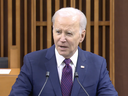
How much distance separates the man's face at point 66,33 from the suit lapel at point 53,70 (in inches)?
4.2

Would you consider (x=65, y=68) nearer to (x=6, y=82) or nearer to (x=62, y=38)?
(x=62, y=38)

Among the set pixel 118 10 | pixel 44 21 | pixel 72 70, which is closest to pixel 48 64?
pixel 72 70

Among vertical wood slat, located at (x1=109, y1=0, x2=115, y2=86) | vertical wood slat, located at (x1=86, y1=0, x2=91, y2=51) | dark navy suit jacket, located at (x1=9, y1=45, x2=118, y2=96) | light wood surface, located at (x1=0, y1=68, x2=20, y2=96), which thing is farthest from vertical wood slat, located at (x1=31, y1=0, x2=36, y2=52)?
dark navy suit jacket, located at (x1=9, y1=45, x2=118, y2=96)

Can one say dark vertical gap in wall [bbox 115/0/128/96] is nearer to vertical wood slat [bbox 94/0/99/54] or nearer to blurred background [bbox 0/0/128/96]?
blurred background [bbox 0/0/128/96]

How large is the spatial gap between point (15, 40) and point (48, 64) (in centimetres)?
103

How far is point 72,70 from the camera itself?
3.79 ft

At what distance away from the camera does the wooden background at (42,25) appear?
2.03 metres

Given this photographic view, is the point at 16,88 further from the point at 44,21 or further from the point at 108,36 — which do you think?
the point at 108,36

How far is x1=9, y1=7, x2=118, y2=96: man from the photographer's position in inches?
41.7

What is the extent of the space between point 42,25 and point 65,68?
1.02m

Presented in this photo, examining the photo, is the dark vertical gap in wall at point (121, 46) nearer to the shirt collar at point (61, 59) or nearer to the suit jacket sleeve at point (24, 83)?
the shirt collar at point (61, 59)

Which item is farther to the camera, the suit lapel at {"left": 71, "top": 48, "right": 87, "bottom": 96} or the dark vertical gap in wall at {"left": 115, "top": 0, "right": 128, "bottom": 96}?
the dark vertical gap in wall at {"left": 115, "top": 0, "right": 128, "bottom": 96}

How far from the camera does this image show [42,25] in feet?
6.81

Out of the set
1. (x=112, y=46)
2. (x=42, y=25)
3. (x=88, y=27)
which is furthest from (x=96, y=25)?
(x=42, y=25)
